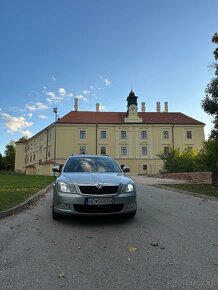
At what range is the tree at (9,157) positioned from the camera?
106312 mm

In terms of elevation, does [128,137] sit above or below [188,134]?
below

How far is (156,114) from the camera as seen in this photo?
7781 cm

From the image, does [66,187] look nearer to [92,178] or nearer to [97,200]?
[92,178]

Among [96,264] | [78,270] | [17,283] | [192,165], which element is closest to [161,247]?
[96,264]

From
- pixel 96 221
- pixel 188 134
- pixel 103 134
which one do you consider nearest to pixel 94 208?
pixel 96 221

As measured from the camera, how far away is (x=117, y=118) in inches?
2977

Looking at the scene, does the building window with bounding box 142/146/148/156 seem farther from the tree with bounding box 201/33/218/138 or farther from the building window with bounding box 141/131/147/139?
the tree with bounding box 201/33/218/138

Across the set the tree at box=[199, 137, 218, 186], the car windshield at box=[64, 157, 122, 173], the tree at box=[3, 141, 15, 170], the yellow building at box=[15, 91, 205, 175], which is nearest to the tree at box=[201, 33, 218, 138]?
the tree at box=[199, 137, 218, 186]

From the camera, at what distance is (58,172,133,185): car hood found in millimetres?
7285

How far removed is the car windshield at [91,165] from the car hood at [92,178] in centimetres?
63

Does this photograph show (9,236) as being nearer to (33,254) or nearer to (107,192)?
(33,254)

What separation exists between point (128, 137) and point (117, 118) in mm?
5921

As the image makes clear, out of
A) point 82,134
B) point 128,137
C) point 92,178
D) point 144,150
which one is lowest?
point 92,178

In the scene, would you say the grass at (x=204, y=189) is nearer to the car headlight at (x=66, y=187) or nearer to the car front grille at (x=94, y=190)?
the car front grille at (x=94, y=190)
